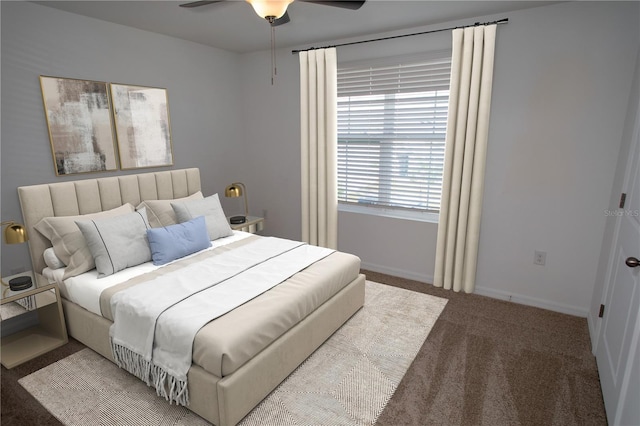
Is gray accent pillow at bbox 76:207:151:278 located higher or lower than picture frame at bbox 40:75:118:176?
lower

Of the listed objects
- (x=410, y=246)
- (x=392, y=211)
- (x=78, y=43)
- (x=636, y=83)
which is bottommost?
(x=410, y=246)

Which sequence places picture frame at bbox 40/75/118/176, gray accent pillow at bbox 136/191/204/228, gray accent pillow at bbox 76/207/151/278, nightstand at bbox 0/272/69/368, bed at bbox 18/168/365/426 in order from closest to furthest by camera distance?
1. bed at bbox 18/168/365/426
2. nightstand at bbox 0/272/69/368
3. gray accent pillow at bbox 76/207/151/278
4. picture frame at bbox 40/75/118/176
5. gray accent pillow at bbox 136/191/204/228

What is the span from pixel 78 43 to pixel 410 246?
11.8 feet

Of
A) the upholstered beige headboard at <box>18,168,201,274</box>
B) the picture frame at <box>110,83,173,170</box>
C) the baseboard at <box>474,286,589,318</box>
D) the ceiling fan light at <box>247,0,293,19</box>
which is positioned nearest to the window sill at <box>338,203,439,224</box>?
the baseboard at <box>474,286,589,318</box>

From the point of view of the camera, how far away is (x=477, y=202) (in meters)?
3.23

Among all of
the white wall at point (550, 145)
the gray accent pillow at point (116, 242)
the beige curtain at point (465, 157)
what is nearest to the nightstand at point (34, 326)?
the gray accent pillow at point (116, 242)

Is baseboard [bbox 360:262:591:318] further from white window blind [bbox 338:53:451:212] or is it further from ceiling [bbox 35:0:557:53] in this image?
ceiling [bbox 35:0:557:53]

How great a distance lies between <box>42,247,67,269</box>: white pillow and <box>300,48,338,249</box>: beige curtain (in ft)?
7.96

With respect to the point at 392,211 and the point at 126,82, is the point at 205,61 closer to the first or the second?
the point at 126,82

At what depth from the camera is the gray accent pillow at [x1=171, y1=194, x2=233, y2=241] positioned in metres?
3.29

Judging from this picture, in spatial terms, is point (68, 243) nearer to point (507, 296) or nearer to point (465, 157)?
point (465, 157)

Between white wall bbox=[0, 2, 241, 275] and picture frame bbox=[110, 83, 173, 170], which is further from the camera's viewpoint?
picture frame bbox=[110, 83, 173, 170]

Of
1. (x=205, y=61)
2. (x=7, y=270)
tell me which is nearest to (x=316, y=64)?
(x=205, y=61)

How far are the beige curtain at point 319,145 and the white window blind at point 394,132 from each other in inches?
8.4
